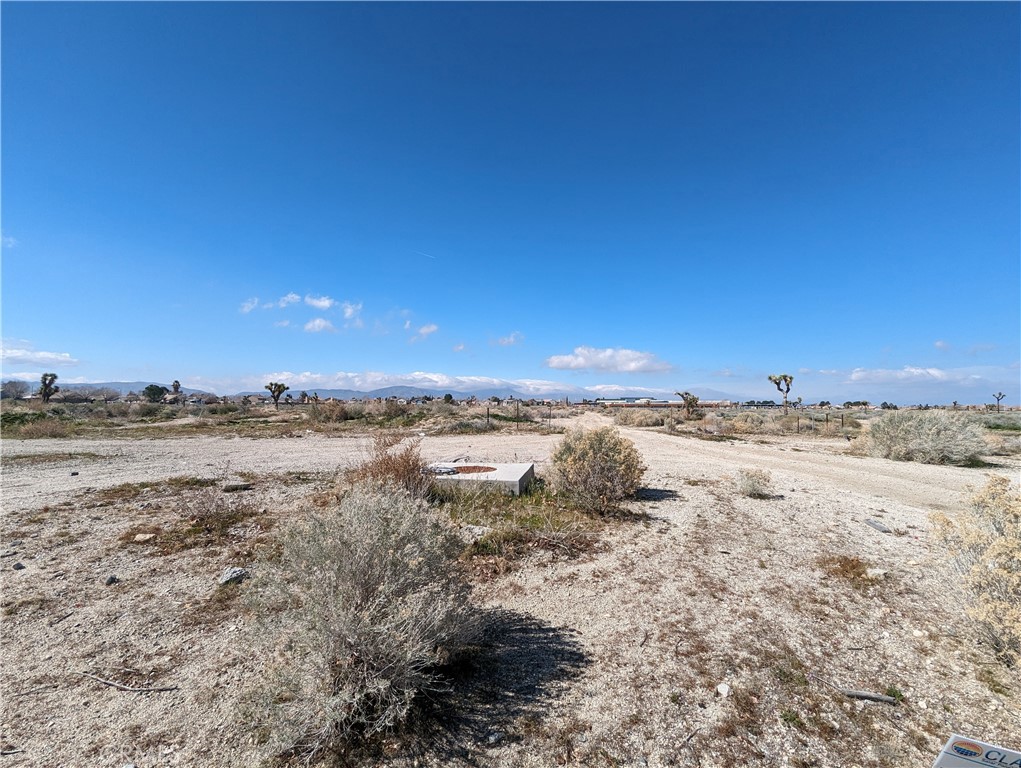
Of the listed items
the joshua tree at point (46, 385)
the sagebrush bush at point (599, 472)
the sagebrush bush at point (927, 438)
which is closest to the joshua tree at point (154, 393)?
the joshua tree at point (46, 385)

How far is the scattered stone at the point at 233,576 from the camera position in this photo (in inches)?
201

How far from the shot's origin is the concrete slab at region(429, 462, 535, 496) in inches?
362

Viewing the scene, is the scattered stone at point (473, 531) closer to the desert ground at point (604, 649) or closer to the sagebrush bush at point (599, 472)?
the desert ground at point (604, 649)

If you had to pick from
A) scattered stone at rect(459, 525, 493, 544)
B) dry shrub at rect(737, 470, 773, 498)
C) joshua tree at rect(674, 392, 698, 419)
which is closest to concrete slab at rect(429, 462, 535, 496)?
scattered stone at rect(459, 525, 493, 544)

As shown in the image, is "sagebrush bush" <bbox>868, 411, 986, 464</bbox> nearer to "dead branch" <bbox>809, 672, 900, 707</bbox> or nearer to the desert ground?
the desert ground

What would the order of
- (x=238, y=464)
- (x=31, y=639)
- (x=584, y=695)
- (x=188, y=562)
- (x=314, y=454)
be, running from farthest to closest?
Result: (x=314, y=454) → (x=238, y=464) → (x=188, y=562) → (x=31, y=639) → (x=584, y=695)

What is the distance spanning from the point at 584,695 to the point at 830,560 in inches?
185

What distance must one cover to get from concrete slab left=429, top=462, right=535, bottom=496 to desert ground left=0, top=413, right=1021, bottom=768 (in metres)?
2.72

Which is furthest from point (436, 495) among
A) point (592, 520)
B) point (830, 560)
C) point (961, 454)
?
point (961, 454)

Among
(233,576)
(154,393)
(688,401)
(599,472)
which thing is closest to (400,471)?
(233,576)

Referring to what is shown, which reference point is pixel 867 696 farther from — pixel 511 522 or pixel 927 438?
pixel 927 438

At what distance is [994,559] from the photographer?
3566 millimetres

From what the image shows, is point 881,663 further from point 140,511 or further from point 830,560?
point 140,511

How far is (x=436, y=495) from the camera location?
884 centimetres
